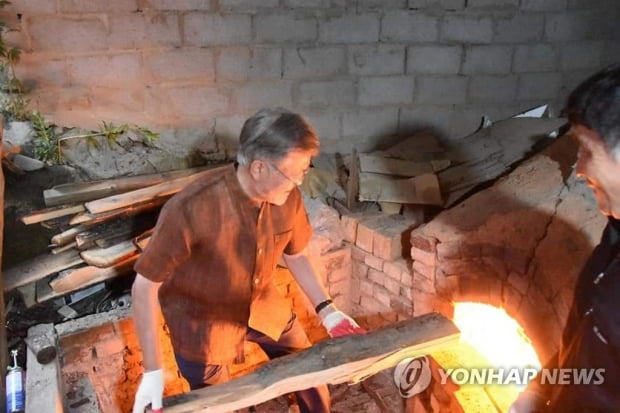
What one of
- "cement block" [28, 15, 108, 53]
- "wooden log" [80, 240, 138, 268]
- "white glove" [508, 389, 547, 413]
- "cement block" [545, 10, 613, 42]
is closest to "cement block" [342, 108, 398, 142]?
"cement block" [545, 10, 613, 42]

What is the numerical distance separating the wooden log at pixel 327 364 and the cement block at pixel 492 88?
2.64 metres

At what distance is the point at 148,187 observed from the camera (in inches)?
155

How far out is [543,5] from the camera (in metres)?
4.82

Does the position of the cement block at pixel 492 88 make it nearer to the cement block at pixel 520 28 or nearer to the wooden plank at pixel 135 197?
the cement block at pixel 520 28

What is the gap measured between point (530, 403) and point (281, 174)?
1313mm

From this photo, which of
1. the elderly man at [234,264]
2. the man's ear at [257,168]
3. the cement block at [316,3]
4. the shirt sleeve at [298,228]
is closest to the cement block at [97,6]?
the cement block at [316,3]

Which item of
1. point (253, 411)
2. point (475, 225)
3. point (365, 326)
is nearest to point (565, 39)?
point (475, 225)

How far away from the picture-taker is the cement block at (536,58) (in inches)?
195

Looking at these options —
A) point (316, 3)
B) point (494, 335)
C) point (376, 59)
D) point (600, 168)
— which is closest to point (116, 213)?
point (316, 3)

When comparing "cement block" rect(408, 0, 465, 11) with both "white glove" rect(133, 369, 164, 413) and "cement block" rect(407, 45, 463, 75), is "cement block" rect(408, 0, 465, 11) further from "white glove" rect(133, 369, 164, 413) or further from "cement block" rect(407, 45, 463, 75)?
"white glove" rect(133, 369, 164, 413)

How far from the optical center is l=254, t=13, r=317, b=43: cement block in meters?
4.35

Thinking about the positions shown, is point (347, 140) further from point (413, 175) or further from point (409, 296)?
point (409, 296)

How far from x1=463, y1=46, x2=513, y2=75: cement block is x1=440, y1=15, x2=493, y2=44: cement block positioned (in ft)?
0.26

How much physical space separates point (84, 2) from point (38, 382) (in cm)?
241
